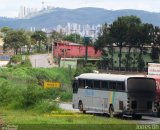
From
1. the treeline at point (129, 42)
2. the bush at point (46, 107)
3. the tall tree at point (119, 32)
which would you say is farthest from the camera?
the tall tree at point (119, 32)

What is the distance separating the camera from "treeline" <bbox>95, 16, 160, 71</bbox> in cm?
8850

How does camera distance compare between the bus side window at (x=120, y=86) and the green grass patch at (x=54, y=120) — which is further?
the bus side window at (x=120, y=86)

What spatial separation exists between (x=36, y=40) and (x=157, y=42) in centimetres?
6063

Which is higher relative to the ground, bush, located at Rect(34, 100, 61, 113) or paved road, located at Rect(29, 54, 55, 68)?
bush, located at Rect(34, 100, 61, 113)

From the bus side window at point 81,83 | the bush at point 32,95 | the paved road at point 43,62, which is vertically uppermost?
the bus side window at point 81,83

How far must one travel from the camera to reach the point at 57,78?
256 ft

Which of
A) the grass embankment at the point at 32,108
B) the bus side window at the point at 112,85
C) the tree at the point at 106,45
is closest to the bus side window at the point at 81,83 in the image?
the grass embankment at the point at 32,108

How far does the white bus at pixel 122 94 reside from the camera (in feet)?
104

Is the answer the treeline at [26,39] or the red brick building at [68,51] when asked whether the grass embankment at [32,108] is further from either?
the treeline at [26,39]

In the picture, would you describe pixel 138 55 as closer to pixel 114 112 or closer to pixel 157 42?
pixel 157 42

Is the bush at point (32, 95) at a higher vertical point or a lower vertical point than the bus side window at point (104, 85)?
lower

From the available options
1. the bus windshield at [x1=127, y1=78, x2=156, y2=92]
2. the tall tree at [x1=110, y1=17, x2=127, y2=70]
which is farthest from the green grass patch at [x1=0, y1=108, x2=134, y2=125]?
the tall tree at [x1=110, y1=17, x2=127, y2=70]

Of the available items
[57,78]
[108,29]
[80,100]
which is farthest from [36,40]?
[80,100]

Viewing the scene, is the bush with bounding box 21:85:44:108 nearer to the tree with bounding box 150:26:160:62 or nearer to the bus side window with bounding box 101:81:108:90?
the bus side window with bounding box 101:81:108:90
